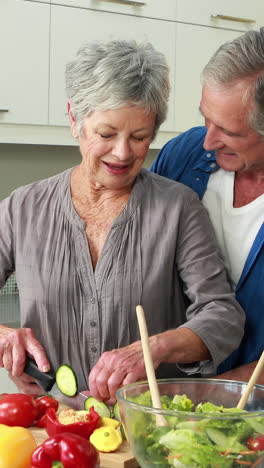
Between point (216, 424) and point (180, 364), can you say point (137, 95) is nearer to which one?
point (180, 364)

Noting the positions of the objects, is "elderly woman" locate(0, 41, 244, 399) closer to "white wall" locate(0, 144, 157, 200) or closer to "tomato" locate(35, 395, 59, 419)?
"tomato" locate(35, 395, 59, 419)

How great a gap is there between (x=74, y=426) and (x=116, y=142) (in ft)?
2.03

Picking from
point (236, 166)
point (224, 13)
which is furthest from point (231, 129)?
point (224, 13)

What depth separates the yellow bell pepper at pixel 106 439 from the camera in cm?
129

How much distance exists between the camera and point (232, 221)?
1.88 m

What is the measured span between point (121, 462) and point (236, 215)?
0.79 meters

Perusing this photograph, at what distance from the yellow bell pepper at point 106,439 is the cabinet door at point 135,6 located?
2.16m

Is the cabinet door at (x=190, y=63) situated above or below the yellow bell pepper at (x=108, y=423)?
above

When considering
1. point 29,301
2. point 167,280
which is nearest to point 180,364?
point 167,280

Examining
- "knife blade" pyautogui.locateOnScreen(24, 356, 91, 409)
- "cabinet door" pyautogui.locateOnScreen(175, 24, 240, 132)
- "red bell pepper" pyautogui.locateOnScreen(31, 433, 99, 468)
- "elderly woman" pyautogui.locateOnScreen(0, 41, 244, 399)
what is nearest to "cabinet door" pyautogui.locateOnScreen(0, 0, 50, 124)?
"cabinet door" pyautogui.locateOnScreen(175, 24, 240, 132)

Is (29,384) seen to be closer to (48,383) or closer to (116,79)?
(48,383)

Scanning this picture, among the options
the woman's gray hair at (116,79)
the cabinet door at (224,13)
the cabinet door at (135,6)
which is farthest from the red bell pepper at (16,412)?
the cabinet door at (224,13)

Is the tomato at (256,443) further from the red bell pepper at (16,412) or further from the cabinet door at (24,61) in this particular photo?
the cabinet door at (24,61)

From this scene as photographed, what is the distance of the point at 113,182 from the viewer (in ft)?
5.65
